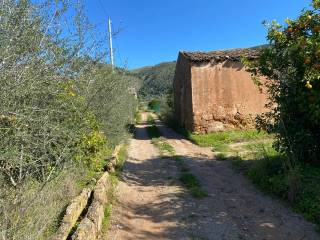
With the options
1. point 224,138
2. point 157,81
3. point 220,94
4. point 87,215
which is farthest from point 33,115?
point 157,81

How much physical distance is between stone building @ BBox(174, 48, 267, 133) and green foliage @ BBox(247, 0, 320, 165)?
320 inches

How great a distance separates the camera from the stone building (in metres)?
17.1

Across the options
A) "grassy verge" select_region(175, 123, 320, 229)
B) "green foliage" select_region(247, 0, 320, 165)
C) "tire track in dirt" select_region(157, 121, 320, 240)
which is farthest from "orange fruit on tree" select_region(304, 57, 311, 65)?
"tire track in dirt" select_region(157, 121, 320, 240)

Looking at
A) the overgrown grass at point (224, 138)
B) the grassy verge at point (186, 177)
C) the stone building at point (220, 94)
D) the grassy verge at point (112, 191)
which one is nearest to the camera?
the grassy verge at point (112, 191)

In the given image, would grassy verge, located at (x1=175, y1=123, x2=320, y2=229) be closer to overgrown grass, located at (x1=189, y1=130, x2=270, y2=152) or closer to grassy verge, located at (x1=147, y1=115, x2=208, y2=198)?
grassy verge, located at (x1=147, y1=115, x2=208, y2=198)

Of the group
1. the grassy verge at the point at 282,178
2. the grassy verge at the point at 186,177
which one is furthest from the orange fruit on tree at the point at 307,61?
the grassy verge at the point at 186,177

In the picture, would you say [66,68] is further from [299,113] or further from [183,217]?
[299,113]

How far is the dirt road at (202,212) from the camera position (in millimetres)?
5688

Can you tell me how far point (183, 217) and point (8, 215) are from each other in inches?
127

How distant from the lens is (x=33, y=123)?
17.5 feet

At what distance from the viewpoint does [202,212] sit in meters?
6.65

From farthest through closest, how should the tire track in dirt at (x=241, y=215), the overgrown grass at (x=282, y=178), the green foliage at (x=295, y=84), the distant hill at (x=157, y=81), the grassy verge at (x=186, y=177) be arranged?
the distant hill at (x=157, y=81), the grassy verge at (x=186, y=177), the green foliage at (x=295, y=84), the overgrown grass at (x=282, y=178), the tire track in dirt at (x=241, y=215)

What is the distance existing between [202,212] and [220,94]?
1112 cm

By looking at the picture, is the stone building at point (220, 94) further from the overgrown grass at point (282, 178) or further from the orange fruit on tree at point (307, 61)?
the orange fruit on tree at point (307, 61)
